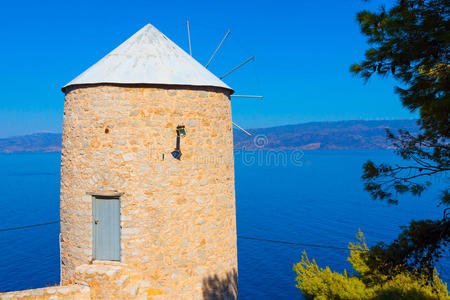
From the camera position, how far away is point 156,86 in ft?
29.1

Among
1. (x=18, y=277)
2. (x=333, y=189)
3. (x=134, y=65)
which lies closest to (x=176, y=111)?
(x=134, y=65)

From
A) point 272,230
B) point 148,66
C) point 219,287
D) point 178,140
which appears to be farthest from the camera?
point 272,230

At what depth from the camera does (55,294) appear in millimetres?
8117

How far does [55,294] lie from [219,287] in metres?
3.98

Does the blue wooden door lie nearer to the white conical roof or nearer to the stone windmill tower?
the stone windmill tower

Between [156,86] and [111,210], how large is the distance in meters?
3.26

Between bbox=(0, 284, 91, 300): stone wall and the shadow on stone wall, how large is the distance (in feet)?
9.44

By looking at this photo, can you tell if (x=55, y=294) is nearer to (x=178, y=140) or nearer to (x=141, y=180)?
(x=141, y=180)

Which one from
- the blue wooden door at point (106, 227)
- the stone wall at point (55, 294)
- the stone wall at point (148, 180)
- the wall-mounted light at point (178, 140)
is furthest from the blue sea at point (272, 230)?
the stone wall at point (55, 294)

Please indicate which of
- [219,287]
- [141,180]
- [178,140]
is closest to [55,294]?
[141,180]

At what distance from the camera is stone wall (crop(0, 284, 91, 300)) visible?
783 centimetres

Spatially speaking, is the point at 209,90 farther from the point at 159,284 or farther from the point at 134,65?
the point at 159,284

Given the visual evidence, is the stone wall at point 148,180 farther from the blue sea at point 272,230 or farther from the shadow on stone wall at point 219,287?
the blue sea at point 272,230

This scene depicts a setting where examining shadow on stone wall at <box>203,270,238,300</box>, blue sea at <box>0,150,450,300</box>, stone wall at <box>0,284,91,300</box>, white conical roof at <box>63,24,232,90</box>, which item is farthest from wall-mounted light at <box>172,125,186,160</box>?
blue sea at <box>0,150,450,300</box>
